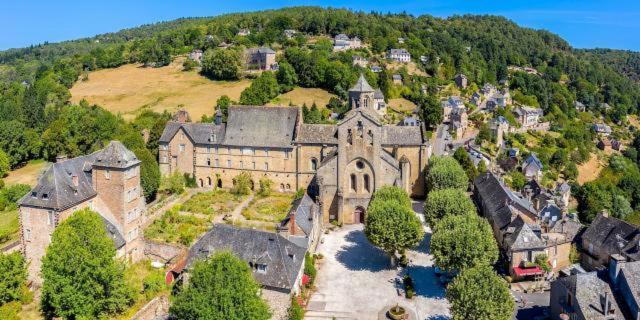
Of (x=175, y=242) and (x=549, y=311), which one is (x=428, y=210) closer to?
(x=549, y=311)

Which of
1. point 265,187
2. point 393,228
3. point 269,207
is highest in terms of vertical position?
point 393,228

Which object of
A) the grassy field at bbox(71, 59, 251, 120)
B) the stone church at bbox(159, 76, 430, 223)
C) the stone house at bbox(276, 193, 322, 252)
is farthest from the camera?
the grassy field at bbox(71, 59, 251, 120)

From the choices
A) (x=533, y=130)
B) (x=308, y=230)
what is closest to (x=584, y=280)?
(x=308, y=230)

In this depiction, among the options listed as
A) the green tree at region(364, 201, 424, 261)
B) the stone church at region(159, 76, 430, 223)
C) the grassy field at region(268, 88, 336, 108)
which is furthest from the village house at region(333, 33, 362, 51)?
the green tree at region(364, 201, 424, 261)

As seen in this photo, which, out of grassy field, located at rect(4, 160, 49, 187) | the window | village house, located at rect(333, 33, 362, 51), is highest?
village house, located at rect(333, 33, 362, 51)

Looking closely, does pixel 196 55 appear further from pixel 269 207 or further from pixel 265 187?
pixel 269 207

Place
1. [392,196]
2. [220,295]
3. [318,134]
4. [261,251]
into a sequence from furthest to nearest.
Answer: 1. [318,134]
2. [392,196]
3. [261,251]
4. [220,295]

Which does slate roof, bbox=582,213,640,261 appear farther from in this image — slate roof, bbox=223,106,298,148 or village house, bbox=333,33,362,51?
village house, bbox=333,33,362,51

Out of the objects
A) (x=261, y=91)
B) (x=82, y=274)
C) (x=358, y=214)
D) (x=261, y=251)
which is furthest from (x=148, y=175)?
(x=261, y=91)
